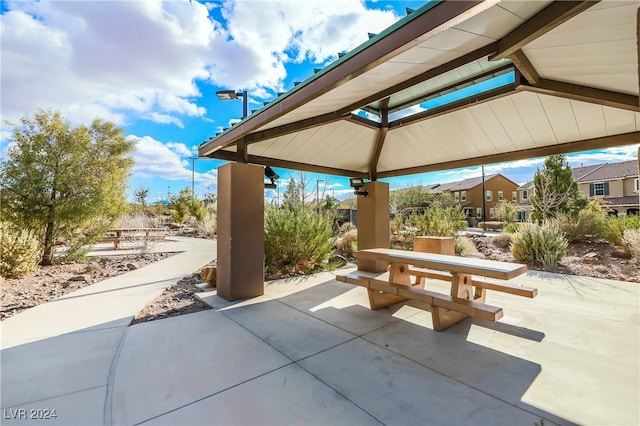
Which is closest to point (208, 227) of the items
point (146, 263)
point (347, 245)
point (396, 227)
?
point (146, 263)

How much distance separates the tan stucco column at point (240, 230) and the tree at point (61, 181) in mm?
4653

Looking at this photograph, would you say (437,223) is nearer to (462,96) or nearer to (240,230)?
(462,96)

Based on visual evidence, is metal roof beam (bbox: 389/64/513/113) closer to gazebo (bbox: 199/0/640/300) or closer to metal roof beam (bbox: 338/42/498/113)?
gazebo (bbox: 199/0/640/300)

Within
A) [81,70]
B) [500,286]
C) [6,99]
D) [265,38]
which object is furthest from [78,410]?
[6,99]

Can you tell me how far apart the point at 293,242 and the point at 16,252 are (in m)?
5.44

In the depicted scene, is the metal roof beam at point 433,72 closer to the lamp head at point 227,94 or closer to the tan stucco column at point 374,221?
the lamp head at point 227,94

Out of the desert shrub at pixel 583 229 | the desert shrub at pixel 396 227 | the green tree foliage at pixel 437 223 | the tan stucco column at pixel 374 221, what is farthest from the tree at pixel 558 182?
the tan stucco column at pixel 374 221

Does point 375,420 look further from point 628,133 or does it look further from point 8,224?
point 8,224

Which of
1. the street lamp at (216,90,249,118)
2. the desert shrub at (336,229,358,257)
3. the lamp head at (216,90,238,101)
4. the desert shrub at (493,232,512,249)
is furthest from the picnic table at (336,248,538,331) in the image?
the desert shrub at (493,232,512,249)

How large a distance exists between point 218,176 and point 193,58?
308 cm

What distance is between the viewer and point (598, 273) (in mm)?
5996

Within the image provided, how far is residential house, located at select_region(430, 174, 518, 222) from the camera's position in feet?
109

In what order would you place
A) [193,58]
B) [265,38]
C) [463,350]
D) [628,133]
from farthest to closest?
[193,58] < [265,38] < [628,133] < [463,350]

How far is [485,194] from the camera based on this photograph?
107 ft
